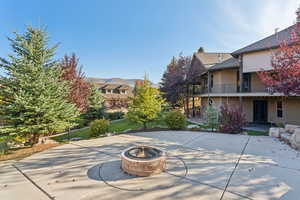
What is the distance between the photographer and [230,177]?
4.17 metres

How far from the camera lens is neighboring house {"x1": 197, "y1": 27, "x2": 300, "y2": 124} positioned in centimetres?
1311

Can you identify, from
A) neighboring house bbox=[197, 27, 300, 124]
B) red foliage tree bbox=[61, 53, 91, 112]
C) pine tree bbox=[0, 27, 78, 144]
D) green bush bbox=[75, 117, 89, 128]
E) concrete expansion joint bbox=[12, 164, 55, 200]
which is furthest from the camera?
green bush bbox=[75, 117, 89, 128]

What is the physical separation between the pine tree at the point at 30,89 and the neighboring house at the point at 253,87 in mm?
14819

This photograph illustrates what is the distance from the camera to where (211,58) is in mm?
22031

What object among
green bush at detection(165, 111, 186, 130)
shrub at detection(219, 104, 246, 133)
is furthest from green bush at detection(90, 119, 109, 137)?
shrub at detection(219, 104, 246, 133)

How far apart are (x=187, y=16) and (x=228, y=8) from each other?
11.1 ft

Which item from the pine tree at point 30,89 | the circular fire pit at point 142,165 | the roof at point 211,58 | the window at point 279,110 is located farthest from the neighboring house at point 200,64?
the circular fire pit at point 142,165

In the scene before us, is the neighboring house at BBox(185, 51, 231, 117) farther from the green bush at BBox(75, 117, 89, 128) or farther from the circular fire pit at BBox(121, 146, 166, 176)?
the circular fire pit at BBox(121, 146, 166, 176)

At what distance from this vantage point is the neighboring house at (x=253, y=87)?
13.1m

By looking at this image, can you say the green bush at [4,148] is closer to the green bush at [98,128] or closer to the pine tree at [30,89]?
the pine tree at [30,89]

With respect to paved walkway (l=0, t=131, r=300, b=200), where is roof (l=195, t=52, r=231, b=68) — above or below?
above

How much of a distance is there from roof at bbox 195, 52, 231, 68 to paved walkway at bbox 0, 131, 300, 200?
1595 cm

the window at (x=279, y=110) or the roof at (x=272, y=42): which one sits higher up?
the roof at (x=272, y=42)

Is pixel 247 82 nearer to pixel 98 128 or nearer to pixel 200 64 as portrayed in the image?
pixel 200 64
